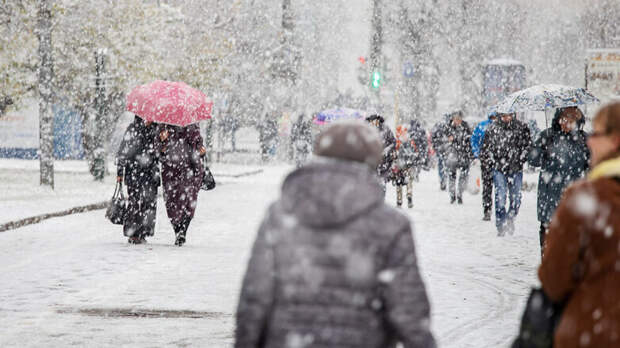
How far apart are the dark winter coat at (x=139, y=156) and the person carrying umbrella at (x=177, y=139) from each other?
0.10m

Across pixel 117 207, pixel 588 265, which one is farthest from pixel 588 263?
pixel 117 207

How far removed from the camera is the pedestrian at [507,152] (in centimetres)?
1561

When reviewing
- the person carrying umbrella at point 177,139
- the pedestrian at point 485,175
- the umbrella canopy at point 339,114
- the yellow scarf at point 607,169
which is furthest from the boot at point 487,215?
the yellow scarf at point 607,169

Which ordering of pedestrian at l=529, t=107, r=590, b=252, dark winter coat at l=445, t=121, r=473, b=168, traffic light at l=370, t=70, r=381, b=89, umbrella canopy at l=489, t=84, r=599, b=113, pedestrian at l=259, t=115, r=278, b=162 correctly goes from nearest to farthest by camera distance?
pedestrian at l=529, t=107, r=590, b=252, umbrella canopy at l=489, t=84, r=599, b=113, dark winter coat at l=445, t=121, r=473, b=168, traffic light at l=370, t=70, r=381, b=89, pedestrian at l=259, t=115, r=278, b=162

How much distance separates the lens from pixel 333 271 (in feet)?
12.1

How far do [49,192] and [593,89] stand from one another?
1296 centimetres

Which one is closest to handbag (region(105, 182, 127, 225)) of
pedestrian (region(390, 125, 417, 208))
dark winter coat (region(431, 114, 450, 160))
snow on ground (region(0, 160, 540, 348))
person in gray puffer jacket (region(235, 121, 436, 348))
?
snow on ground (region(0, 160, 540, 348))

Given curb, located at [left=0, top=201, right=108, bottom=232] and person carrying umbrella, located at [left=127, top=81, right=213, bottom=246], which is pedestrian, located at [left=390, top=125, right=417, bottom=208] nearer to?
curb, located at [left=0, top=201, right=108, bottom=232]

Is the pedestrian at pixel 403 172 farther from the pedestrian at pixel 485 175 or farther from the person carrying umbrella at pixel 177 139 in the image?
the person carrying umbrella at pixel 177 139

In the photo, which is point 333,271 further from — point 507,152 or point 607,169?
point 507,152

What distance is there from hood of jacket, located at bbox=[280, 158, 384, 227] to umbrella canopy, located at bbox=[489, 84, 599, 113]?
1046 centimetres

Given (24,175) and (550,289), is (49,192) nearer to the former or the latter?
(24,175)

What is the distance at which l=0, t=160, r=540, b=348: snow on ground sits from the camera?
824 cm

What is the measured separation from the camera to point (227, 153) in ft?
207
